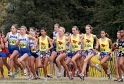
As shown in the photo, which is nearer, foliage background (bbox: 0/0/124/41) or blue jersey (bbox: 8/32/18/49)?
blue jersey (bbox: 8/32/18/49)

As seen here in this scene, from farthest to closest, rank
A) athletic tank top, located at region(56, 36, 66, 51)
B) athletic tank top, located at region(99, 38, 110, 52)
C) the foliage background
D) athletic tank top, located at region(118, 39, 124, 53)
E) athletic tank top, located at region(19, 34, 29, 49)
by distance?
the foliage background
athletic tank top, located at region(99, 38, 110, 52)
athletic tank top, located at region(56, 36, 66, 51)
athletic tank top, located at region(19, 34, 29, 49)
athletic tank top, located at region(118, 39, 124, 53)

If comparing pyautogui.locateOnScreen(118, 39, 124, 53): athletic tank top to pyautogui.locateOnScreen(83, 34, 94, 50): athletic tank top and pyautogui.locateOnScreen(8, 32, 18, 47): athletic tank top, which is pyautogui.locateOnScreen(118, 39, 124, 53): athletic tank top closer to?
pyautogui.locateOnScreen(83, 34, 94, 50): athletic tank top

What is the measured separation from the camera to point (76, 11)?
3903 centimetres

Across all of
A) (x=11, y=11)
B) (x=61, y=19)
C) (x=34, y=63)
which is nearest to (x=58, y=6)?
(x=61, y=19)

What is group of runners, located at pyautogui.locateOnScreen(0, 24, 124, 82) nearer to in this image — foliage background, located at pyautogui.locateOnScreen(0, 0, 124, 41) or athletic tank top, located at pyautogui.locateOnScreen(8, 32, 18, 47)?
athletic tank top, located at pyautogui.locateOnScreen(8, 32, 18, 47)

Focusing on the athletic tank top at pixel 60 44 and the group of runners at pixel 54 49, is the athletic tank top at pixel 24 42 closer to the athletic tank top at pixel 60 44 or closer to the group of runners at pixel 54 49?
the group of runners at pixel 54 49

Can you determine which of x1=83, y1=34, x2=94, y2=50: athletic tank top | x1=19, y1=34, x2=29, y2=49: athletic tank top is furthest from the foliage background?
x1=19, y1=34, x2=29, y2=49: athletic tank top

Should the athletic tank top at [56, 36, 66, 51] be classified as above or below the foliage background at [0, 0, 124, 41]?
below

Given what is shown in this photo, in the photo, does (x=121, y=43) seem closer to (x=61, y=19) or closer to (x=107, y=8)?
(x=107, y=8)

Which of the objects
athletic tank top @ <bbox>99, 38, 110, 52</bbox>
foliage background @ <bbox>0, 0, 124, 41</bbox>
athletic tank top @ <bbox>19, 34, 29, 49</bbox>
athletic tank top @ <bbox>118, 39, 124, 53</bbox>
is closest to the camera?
athletic tank top @ <bbox>118, 39, 124, 53</bbox>

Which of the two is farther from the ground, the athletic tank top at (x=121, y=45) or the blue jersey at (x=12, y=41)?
the blue jersey at (x=12, y=41)

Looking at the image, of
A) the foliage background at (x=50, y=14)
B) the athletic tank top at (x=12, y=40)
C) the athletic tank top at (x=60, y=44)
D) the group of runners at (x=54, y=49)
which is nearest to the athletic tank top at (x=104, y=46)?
the group of runners at (x=54, y=49)

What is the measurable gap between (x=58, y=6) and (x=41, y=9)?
1.53 m

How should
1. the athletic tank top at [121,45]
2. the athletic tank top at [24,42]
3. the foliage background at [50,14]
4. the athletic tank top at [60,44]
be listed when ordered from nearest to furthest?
A: the athletic tank top at [121,45]
the athletic tank top at [24,42]
the athletic tank top at [60,44]
the foliage background at [50,14]
